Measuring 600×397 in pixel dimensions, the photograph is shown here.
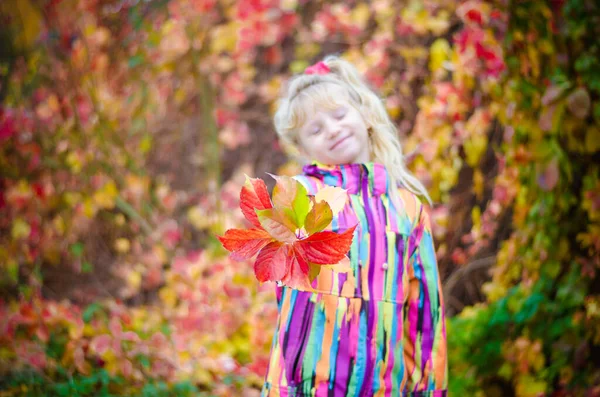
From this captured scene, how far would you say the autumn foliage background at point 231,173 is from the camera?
209 centimetres

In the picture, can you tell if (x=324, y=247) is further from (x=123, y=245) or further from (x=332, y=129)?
(x=123, y=245)

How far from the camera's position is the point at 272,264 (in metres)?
1.00

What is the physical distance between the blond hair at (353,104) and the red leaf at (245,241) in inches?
23.5

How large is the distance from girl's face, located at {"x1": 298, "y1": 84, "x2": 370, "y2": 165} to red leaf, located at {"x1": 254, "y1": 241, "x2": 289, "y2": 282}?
21.6 inches

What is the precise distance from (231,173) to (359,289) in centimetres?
291

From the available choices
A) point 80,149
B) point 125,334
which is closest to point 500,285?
point 125,334

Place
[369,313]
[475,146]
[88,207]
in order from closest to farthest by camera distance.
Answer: [369,313] → [475,146] → [88,207]

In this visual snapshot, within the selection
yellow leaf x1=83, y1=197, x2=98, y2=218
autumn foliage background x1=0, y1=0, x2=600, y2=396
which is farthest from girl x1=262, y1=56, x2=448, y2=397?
yellow leaf x1=83, y1=197, x2=98, y2=218

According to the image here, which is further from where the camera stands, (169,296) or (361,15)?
(169,296)

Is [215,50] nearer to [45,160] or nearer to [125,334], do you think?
[45,160]

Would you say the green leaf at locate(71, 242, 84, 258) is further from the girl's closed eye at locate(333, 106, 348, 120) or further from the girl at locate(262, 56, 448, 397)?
the girl's closed eye at locate(333, 106, 348, 120)

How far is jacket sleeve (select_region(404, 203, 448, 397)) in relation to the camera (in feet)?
4.83

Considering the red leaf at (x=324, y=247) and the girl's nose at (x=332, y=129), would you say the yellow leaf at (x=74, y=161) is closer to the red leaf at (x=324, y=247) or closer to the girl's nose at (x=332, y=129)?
the girl's nose at (x=332, y=129)

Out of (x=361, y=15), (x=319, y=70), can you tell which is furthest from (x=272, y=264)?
(x=361, y=15)
